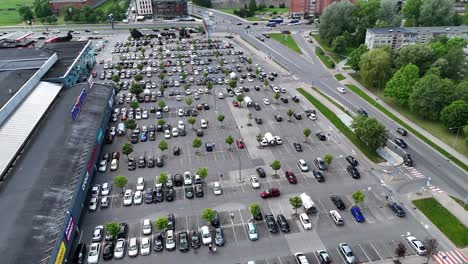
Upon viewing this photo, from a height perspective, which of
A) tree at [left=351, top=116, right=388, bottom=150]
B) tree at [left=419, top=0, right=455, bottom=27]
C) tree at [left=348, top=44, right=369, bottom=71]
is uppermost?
tree at [left=419, top=0, right=455, bottom=27]

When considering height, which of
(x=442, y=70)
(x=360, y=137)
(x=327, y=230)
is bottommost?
(x=327, y=230)

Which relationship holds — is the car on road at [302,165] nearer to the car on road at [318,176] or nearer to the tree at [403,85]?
the car on road at [318,176]

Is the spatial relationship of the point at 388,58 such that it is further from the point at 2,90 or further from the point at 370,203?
the point at 2,90

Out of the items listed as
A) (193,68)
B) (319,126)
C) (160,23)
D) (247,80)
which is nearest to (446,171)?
(319,126)

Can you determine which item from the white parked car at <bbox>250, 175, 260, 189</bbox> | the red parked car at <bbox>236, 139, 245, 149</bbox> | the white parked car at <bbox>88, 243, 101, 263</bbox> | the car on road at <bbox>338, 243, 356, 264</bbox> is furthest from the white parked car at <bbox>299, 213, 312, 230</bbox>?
the white parked car at <bbox>88, 243, 101, 263</bbox>

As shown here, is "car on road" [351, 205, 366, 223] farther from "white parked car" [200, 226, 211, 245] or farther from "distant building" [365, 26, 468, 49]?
"distant building" [365, 26, 468, 49]

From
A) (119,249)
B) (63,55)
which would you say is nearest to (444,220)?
(119,249)

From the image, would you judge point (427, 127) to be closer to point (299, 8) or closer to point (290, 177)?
point (290, 177)
